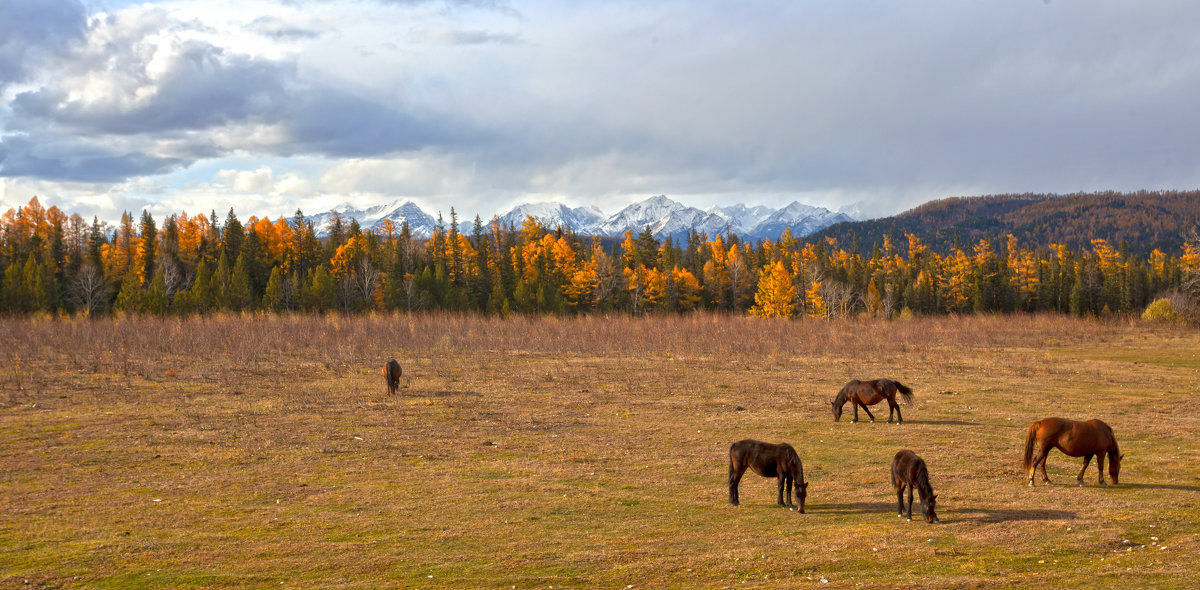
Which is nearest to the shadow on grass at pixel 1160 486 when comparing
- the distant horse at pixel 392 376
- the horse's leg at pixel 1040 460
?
the horse's leg at pixel 1040 460

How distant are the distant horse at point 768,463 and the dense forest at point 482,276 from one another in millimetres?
65779

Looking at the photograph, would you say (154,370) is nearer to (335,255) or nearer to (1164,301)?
(335,255)

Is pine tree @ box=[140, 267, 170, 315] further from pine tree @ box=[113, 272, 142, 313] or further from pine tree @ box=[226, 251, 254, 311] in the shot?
pine tree @ box=[226, 251, 254, 311]

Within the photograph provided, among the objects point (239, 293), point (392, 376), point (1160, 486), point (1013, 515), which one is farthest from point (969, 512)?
point (239, 293)

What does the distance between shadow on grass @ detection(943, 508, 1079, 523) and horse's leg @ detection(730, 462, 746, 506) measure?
2983mm

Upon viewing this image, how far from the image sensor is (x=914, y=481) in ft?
33.7

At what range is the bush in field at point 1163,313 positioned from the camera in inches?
2559

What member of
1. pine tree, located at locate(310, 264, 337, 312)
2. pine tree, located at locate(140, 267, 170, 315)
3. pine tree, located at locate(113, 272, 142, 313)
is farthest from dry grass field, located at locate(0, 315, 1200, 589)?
pine tree, located at locate(310, 264, 337, 312)

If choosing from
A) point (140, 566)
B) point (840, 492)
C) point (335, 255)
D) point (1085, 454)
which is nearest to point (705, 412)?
point (840, 492)

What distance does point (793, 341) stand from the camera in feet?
139

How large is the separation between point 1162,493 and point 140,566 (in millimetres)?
14298

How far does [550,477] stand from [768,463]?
4161mm

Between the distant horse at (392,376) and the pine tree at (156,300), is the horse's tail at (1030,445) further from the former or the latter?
the pine tree at (156,300)

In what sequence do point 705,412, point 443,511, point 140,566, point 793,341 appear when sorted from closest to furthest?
point 140,566 < point 443,511 < point 705,412 < point 793,341
